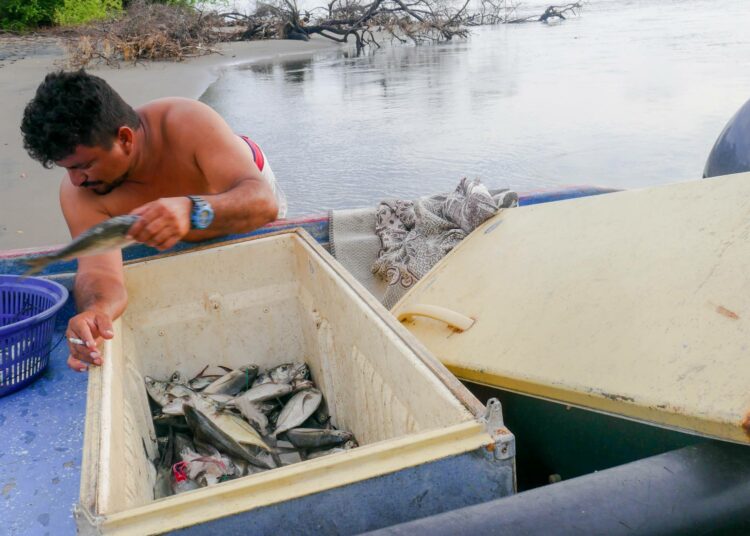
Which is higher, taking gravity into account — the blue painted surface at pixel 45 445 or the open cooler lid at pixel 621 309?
the open cooler lid at pixel 621 309

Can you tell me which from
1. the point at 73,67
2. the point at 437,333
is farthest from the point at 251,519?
the point at 73,67

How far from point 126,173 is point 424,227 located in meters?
1.56

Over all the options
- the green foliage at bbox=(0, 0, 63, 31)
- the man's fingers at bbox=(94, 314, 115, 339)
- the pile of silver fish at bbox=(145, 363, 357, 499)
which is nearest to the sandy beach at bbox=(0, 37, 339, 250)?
the green foliage at bbox=(0, 0, 63, 31)

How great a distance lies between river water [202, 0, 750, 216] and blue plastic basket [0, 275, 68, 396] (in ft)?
11.8

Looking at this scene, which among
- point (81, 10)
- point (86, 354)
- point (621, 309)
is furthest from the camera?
point (81, 10)

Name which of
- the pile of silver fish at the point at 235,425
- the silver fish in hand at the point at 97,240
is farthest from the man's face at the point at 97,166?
the pile of silver fish at the point at 235,425

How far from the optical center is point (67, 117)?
102 inches

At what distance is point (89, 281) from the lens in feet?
8.87

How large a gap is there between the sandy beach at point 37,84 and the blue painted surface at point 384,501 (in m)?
5.56

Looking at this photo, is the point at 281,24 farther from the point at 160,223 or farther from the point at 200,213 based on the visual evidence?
the point at 160,223

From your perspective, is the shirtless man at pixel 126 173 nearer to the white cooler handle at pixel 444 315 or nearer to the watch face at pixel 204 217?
the watch face at pixel 204 217

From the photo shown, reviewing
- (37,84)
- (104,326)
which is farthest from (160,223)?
(37,84)

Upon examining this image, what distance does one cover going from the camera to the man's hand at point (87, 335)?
7.23 feet

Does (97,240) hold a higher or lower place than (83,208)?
higher
